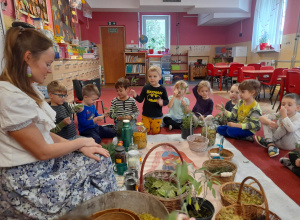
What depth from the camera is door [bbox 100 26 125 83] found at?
8.48m

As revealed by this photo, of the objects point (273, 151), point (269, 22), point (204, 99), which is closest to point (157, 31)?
point (269, 22)

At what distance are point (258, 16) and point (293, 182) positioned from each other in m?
6.97

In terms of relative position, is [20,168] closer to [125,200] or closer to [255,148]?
[125,200]

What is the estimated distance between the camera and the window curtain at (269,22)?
6.00 metres

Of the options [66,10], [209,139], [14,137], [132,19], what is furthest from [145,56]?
[14,137]

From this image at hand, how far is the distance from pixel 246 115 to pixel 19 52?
2404 millimetres

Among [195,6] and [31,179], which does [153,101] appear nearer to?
[31,179]

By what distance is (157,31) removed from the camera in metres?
9.42

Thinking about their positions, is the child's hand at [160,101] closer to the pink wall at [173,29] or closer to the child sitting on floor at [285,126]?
the child sitting on floor at [285,126]

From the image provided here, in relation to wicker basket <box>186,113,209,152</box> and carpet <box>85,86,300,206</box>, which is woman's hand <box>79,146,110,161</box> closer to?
wicker basket <box>186,113,209,152</box>

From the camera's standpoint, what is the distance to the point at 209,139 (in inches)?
91.9

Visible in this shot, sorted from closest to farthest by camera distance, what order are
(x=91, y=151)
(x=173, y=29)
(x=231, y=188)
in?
1. (x=91, y=151)
2. (x=231, y=188)
3. (x=173, y=29)

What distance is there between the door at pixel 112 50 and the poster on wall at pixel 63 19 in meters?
2.64

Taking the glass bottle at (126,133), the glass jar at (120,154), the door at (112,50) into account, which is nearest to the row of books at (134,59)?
the door at (112,50)
